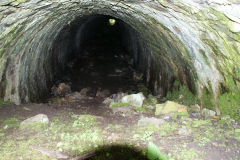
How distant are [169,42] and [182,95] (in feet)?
5.58

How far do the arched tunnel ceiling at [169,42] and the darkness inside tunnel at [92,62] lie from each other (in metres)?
2.54

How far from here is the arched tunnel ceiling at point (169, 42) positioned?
312 centimetres

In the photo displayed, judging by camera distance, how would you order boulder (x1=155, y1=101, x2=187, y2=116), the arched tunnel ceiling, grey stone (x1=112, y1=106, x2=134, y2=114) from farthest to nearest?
grey stone (x1=112, y1=106, x2=134, y2=114) < boulder (x1=155, y1=101, x2=187, y2=116) < the arched tunnel ceiling

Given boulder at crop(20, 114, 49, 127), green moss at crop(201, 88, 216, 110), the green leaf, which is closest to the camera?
the green leaf

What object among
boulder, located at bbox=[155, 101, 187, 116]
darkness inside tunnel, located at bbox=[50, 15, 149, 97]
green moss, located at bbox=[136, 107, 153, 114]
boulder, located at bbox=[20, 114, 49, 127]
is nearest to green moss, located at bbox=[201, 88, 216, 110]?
boulder, located at bbox=[155, 101, 187, 116]

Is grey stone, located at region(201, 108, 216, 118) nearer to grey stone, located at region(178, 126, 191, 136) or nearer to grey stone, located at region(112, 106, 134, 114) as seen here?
grey stone, located at region(178, 126, 191, 136)

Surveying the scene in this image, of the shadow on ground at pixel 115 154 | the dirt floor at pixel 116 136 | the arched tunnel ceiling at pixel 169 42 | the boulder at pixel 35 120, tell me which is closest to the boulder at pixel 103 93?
the arched tunnel ceiling at pixel 169 42

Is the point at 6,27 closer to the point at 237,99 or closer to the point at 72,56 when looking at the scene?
the point at 237,99

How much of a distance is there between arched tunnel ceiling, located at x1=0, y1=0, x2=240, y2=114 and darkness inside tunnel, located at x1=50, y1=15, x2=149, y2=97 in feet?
8.33

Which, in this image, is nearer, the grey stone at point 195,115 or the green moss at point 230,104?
the green moss at point 230,104

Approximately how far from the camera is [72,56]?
13.2m

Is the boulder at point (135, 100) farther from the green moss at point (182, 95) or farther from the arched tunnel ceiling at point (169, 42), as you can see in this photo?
the arched tunnel ceiling at point (169, 42)

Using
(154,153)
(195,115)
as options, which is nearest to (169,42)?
(195,115)

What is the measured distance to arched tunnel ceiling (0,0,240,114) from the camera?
312 centimetres
